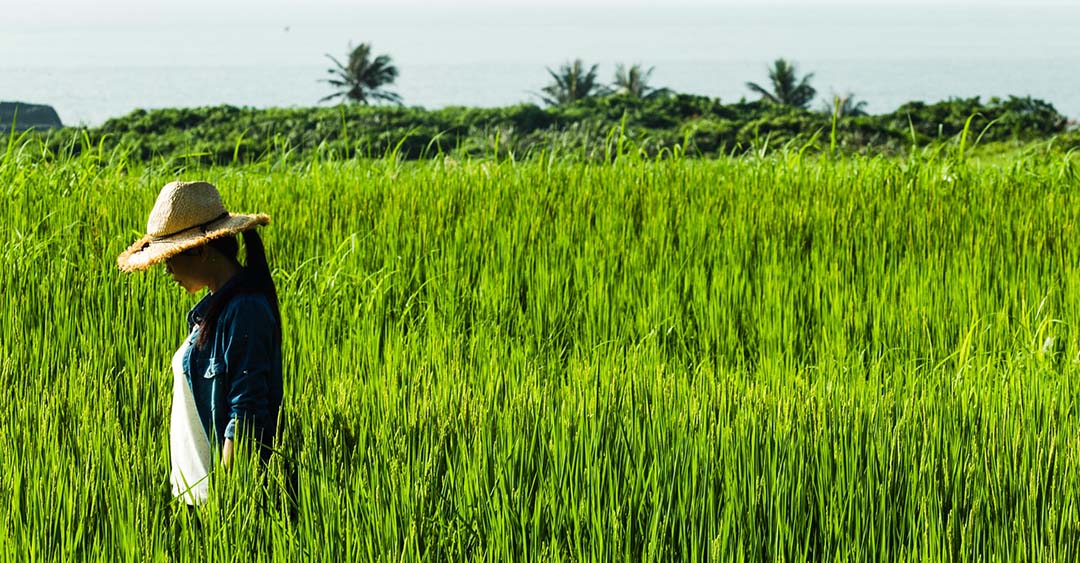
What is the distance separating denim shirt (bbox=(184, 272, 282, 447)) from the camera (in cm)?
217

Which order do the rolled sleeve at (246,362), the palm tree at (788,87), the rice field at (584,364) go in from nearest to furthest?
the rice field at (584,364), the rolled sleeve at (246,362), the palm tree at (788,87)

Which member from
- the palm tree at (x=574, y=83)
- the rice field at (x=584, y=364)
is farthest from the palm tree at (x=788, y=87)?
the rice field at (x=584, y=364)

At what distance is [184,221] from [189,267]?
0.28ft

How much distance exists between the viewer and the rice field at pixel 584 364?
2.04 metres

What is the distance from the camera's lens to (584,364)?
3.16 metres

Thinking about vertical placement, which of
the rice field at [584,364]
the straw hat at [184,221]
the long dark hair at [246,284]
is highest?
the straw hat at [184,221]

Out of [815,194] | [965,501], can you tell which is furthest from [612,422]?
[815,194]

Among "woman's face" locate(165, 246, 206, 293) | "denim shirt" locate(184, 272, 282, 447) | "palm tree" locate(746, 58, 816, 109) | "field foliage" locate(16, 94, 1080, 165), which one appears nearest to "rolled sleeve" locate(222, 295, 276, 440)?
"denim shirt" locate(184, 272, 282, 447)

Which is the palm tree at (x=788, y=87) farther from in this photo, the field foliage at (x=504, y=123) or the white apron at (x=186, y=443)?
the white apron at (x=186, y=443)

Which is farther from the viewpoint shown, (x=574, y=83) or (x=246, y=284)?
(x=574, y=83)

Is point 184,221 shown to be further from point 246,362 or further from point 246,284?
point 246,362

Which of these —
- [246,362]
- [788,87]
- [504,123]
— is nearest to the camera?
[246,362]

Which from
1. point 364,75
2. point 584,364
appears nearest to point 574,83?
point 364,75

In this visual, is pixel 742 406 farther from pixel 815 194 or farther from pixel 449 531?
pixel 815 194
